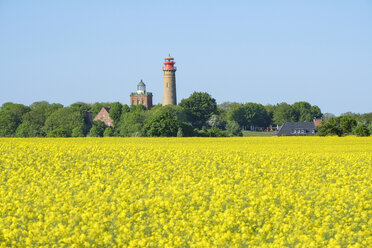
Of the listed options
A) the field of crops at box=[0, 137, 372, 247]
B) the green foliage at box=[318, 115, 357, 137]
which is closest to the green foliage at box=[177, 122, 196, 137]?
the green foliage at box=[318, 115, 357, 137]

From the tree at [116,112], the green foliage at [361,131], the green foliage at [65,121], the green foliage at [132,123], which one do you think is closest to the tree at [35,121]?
the green foliage at [65,121]

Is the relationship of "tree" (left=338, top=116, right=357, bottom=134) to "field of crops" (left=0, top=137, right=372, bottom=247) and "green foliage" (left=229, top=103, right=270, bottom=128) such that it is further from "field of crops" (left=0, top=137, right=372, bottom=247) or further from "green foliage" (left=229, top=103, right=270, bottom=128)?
"green foliage" (left=229, top=103, right=270, bottom=128)

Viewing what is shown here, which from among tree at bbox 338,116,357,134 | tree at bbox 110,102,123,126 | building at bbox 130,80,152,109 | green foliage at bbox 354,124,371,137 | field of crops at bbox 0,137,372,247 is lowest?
field of crops at bbox 0,137,372,247

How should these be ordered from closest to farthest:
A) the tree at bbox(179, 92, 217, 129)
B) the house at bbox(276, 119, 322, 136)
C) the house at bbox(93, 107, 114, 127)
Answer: the house at bbox(276, 119, 322, 136) → the tree at bbox(179, 92, 217, 129) → the house at bbox(93, 107, 114, 127)

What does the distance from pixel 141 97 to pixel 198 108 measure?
23614 mm

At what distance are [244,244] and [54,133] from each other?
231 feet

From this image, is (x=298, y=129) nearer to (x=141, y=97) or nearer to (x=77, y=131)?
(x=141, y=97)

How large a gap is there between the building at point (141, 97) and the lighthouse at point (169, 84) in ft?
48.2

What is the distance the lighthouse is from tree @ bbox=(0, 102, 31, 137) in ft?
107

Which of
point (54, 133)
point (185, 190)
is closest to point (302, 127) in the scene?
point (54, 133)

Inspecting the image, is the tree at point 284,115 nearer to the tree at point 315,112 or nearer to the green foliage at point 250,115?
the green foliage at point 250,115

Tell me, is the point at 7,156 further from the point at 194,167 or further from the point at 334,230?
the point at 334,230

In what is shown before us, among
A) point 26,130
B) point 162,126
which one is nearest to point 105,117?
point 26,130

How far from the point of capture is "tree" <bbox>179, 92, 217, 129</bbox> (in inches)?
5069
